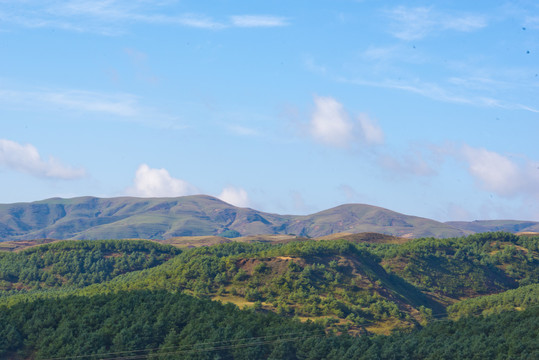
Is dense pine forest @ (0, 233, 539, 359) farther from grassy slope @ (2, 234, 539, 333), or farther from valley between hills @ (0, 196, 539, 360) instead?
grassy slope @ (2, 234, 539, 333)

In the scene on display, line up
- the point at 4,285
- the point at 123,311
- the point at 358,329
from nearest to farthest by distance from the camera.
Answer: the point at 123,311, the point at 358,329, the point at 4,285

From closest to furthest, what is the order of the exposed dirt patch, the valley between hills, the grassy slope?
the valley between hills, the grassy slope, the exposed dirt patch

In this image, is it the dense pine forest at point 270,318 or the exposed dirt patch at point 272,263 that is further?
the exposed dirt patch at point 272,263

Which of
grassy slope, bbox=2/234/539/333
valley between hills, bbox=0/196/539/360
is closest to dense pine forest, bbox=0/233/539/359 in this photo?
valley between hills, bbox=0/196/539/360

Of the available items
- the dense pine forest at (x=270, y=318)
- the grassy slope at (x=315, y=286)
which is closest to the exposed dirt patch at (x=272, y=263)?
the grassy slope at (x=315, y=286)

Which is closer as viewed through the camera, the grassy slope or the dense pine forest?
the dense pine forest

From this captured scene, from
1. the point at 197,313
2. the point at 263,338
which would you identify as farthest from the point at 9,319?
the point at 263,338

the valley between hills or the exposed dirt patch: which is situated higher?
the exposed dirt patch

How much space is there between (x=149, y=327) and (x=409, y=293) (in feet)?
330

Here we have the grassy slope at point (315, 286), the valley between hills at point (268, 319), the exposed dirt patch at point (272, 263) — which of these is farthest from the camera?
the exposed dirt patch at point (272, 263)

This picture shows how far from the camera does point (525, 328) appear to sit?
87.8 meters

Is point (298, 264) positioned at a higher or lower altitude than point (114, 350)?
higher

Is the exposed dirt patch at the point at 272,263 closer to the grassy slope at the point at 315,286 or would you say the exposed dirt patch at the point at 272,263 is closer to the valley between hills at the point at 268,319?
the grassy slope at the point at 315,286

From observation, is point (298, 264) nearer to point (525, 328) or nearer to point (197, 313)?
point (197, 313)
